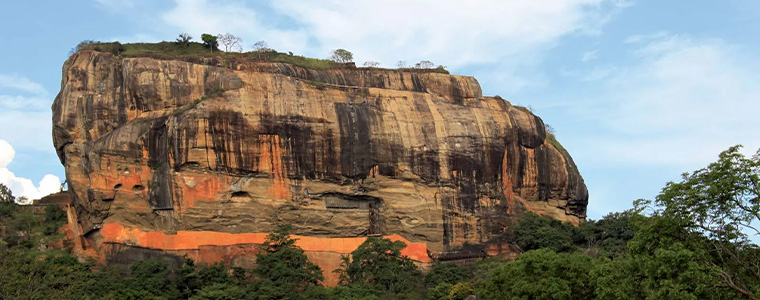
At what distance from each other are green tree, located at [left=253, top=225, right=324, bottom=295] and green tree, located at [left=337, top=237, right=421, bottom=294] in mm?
1468

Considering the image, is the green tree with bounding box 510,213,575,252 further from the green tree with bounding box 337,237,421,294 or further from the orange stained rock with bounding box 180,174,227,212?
the orange stained rock with bounding box 180,174,227,212

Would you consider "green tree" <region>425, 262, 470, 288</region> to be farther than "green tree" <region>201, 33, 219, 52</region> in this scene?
No

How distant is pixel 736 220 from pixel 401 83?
24.9 m

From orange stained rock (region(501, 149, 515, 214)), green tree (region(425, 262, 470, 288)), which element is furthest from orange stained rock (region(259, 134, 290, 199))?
orange stained rock (region(501, 149, 515, 214))

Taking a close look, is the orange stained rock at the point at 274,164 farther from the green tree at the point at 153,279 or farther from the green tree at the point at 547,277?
the green tree at the point at 547,277

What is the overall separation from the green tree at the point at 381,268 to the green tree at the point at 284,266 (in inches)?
57.8

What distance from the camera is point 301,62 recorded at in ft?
134

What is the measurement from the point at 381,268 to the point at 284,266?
413 cm

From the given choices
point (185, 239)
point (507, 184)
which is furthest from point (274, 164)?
point (507, 184)

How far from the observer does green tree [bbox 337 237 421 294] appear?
1287 inches

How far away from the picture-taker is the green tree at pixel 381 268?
32.7 meters

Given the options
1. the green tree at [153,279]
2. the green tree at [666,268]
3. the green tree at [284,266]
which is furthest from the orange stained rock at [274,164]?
the green tree at [666,268]

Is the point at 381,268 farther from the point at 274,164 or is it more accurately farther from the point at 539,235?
the point at 539,235

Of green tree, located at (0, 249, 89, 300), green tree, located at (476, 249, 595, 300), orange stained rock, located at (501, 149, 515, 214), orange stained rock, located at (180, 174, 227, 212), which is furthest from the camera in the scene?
orange stained rock, located at (501, 149, 515, 214)
